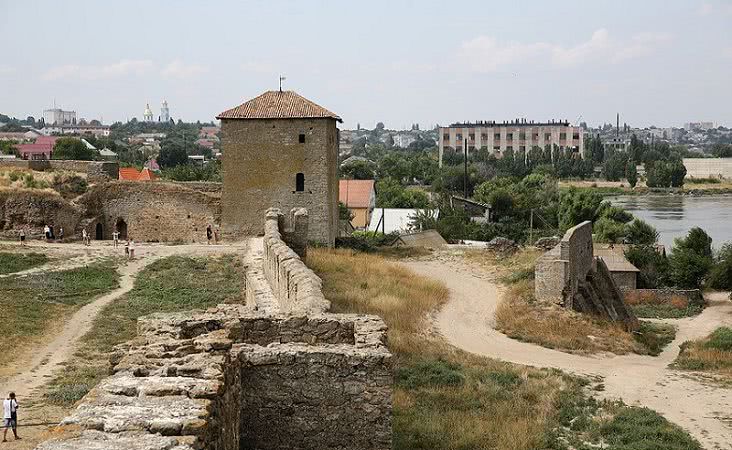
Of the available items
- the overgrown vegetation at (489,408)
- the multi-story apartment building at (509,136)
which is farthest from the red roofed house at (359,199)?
the multi-story apartment building at (509,136)

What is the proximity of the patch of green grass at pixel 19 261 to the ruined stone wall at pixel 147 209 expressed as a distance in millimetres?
5985

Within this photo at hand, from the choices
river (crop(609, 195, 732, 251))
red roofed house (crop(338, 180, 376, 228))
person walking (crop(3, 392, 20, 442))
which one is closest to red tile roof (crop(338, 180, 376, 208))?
red roofed house (crop(338, 180, 376, 228))

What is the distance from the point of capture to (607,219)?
159 feet

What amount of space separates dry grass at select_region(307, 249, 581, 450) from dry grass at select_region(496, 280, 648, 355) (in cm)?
171

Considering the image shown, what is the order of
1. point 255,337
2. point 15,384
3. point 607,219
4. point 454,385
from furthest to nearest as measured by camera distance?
point 607,219 → point 454,385 → point 15,384 → point 255,337

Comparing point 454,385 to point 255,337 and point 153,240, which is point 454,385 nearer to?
point 255,337

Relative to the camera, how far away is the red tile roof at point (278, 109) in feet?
84.9

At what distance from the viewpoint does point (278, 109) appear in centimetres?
2622

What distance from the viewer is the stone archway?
2783 centimetres

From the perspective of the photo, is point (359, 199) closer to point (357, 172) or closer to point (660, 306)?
point (357, 172)

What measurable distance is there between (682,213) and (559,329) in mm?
67414

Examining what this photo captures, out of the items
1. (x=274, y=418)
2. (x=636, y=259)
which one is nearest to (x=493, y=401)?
(x=274, y=418)

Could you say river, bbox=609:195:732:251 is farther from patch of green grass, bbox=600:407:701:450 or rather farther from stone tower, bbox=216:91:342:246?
patch of green grass, bbox=600:407:701:450

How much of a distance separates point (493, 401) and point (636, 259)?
2546 centimetres
